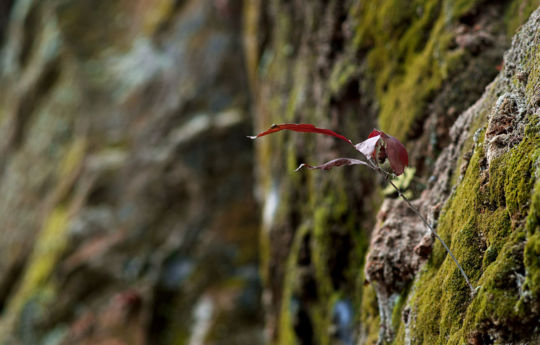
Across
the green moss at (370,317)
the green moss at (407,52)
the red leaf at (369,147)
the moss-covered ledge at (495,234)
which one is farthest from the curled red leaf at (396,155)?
the green moss at (407,52)

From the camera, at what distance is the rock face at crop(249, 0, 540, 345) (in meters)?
1.42

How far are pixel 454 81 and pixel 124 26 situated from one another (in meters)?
10.9

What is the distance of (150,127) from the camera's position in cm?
923

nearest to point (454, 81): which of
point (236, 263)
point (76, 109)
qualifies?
point (236, 263)

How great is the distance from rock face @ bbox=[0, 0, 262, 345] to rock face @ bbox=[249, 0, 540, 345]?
1.94 m

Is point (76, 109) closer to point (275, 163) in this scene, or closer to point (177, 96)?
point (177, 96)

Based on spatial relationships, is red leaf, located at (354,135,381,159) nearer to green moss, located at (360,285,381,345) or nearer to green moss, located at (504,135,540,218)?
green moss, located at (504,135,540,218)

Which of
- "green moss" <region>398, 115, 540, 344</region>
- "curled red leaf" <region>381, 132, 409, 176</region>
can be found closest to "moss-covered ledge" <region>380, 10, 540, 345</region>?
"green moss" <region>398, 115, 540, 344</region>

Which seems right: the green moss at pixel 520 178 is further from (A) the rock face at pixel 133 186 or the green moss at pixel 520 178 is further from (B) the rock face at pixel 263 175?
(A) the rock face at pixel 133 186

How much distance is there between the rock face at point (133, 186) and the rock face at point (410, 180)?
6.35 ft

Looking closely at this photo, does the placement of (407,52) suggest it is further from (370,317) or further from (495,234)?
(495,234)

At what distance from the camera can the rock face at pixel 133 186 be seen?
682 cm

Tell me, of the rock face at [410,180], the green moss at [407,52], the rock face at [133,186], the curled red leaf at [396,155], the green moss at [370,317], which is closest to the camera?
the rock face at [410,180]

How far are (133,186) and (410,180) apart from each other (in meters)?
6.89
